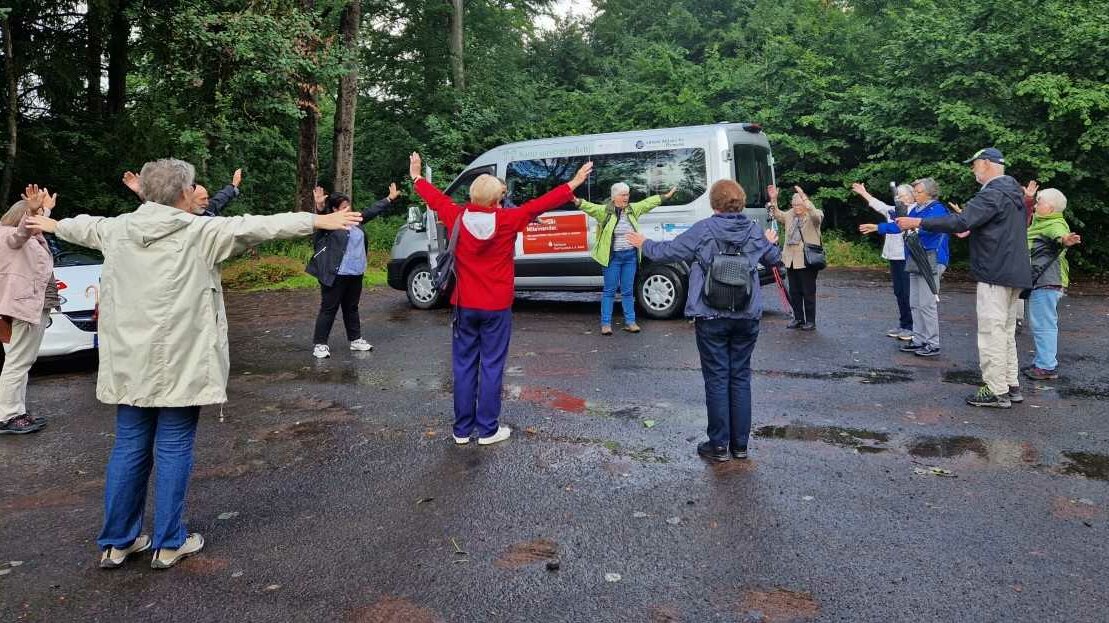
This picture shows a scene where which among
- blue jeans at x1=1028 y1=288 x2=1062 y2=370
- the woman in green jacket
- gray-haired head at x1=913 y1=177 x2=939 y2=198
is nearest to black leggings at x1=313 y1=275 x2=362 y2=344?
the woman in green jacket

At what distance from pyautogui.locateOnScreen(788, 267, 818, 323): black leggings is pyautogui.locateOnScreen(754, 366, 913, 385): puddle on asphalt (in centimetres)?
223

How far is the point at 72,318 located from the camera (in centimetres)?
873

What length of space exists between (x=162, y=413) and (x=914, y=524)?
3.81m

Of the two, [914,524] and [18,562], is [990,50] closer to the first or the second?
[914,524]

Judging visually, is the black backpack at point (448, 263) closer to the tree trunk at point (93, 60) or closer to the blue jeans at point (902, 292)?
the blue jeans at point (902, 292)

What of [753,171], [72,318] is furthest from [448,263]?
[753,171]

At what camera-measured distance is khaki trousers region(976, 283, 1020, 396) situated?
262 inches

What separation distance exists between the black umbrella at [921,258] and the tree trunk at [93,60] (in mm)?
15186

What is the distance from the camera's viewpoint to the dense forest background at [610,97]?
14.7 m

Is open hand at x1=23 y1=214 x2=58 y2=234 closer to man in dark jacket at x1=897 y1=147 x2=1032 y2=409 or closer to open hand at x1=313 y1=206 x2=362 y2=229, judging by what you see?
open hand at x1=313 y1=206 x2=362 y2=229

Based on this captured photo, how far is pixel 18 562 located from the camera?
4121 millimetres

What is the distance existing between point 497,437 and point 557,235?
20.8 ft

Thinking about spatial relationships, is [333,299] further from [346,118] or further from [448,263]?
[346,118]

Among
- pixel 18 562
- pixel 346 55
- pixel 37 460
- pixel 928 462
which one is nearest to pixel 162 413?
pixel 18 562
